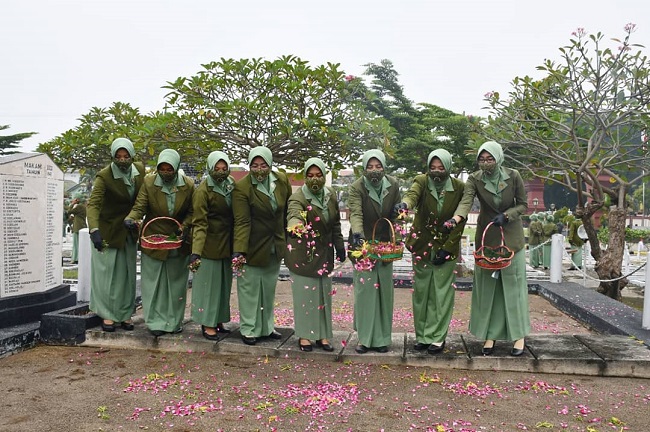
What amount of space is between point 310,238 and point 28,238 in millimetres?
3451

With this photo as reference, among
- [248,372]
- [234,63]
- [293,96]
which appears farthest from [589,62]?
[248,372]

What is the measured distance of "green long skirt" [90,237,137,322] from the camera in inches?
223

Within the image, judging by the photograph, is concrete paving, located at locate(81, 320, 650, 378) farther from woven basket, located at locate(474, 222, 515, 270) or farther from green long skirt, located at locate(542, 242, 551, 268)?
green long skirt, located at locate(542, 242, 551, 268)

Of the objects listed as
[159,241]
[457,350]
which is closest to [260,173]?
[159,241]

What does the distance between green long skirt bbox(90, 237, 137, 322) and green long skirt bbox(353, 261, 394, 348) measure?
8.28 ft

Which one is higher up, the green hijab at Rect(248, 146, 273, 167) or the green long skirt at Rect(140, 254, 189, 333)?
the green hijab at Rect(248, 146, 273, 167)

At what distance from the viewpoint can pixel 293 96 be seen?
7535mm

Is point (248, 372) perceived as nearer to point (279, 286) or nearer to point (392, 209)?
point (392, 209)

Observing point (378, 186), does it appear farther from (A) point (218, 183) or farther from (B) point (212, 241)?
(B) point (212, 241)

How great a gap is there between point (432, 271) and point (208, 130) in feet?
14.7

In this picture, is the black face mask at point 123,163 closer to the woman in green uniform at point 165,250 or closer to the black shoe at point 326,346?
the woman in green uniform at point 165,250

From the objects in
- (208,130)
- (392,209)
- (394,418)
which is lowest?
(394,418)

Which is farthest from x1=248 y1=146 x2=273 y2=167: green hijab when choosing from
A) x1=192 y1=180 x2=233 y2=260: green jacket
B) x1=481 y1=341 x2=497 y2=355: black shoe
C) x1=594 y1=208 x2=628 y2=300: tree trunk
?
x1=594 y1=208 x2=628 y2=300: tree trunk

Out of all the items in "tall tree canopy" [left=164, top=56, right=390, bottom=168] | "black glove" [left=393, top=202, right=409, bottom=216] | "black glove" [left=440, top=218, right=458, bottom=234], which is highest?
"tall tree canopy" [left=164, top=56, right=390, bottom=168]
